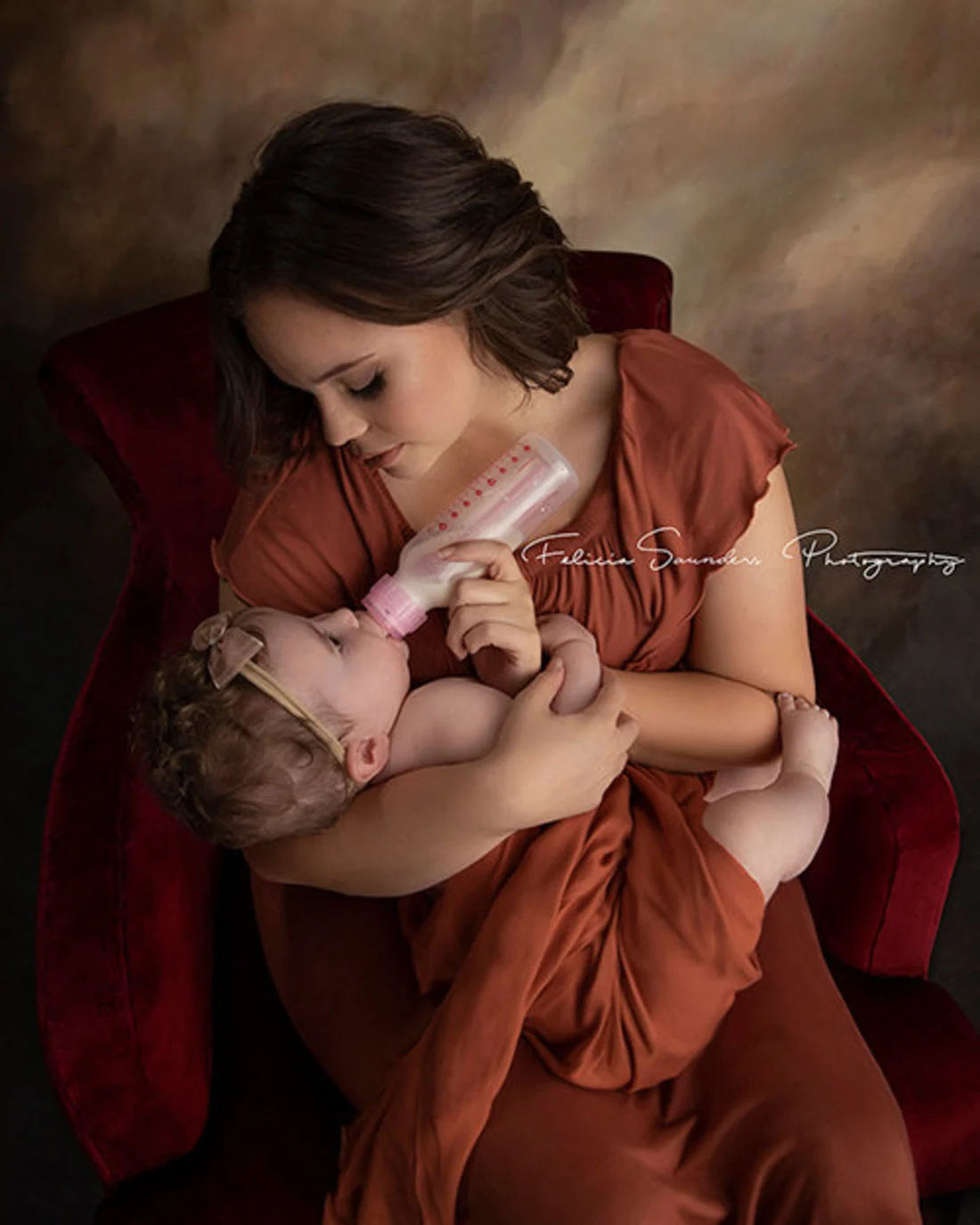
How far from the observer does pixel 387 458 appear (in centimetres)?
137

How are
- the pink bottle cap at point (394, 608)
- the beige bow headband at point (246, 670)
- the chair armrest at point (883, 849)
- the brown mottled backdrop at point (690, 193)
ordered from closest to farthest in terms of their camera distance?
the beige bow headband at point (246, 670), the pink bottle cap at point (394, 608), the chair armrest at point (883, 849), the brown mottled backdrop at point (690, 193)

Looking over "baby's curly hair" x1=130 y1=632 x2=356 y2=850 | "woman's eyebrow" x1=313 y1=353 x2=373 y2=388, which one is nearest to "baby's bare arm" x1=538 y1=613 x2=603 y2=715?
"baby's curly hair" x1=130 y1=632 x2=356 y2=850

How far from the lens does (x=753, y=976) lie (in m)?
1.27

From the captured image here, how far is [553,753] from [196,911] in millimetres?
548

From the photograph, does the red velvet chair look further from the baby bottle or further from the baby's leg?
the baby bottle

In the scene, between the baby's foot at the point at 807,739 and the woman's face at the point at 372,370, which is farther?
the baby's foot at the point at 807,739

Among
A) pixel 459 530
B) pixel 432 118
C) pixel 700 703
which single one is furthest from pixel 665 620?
pixel 432 118

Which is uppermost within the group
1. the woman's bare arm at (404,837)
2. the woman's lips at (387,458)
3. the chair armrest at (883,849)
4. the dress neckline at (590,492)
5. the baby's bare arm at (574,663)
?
the woman's lips at (387,458)

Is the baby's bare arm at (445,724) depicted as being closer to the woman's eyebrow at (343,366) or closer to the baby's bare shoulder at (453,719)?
the baby's bare shoulder at (453,719)

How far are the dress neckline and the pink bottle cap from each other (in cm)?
13

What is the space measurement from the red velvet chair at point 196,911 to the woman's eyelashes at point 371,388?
0.50m

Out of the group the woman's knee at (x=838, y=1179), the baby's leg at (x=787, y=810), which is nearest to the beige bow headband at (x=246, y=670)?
the baby's leg at (x=787, y=810)

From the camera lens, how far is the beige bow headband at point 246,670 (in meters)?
1.25

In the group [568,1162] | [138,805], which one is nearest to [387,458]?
[138,805]
